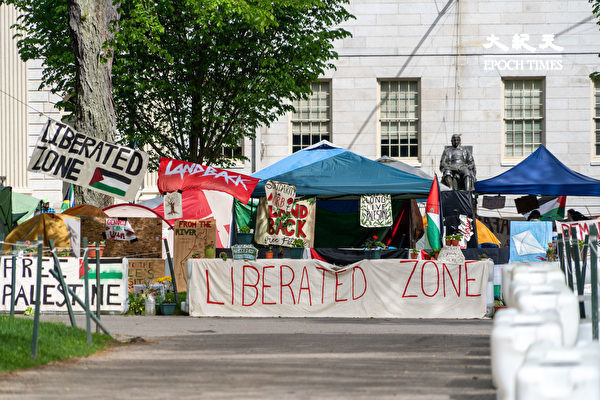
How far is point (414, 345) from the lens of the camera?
1188 centimetres

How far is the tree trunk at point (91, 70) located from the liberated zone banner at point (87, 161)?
12.1 ft

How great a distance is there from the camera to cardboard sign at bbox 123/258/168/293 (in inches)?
748

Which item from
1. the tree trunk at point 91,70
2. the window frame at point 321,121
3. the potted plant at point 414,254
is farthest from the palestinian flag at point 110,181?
the window frame at point 321,121

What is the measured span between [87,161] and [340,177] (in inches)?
300

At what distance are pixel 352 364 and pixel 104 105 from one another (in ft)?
38.7

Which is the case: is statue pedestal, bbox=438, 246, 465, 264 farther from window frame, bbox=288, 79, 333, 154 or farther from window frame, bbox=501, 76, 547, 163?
window frame, bbox=501, 76, 547, 163

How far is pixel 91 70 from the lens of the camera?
1998 cm

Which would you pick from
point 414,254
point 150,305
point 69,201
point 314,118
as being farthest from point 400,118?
point 150,305

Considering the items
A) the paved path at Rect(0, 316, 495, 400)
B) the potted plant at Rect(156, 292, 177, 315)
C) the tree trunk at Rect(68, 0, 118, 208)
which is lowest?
the potted plant at Rect(156, 292, 177, 315)

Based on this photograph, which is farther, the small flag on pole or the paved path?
the small flag on pole

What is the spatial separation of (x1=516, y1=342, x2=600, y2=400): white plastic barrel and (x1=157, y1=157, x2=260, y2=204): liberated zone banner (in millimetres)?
15452

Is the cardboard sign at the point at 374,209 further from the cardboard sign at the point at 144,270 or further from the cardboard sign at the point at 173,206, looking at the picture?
the cardboard sign at the point at 144,270

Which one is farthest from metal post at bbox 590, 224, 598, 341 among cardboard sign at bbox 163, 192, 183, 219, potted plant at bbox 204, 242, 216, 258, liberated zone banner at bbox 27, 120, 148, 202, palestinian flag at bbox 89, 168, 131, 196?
cardboard sign at bbox 163, 192, 183, 219

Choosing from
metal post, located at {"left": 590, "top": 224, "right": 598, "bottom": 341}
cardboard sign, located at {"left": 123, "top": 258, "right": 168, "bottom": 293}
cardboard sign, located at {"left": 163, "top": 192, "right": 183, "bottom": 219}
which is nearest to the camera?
metal post, located at {"left": 590, "top": 224, "right": 598, "bottom": 341}
